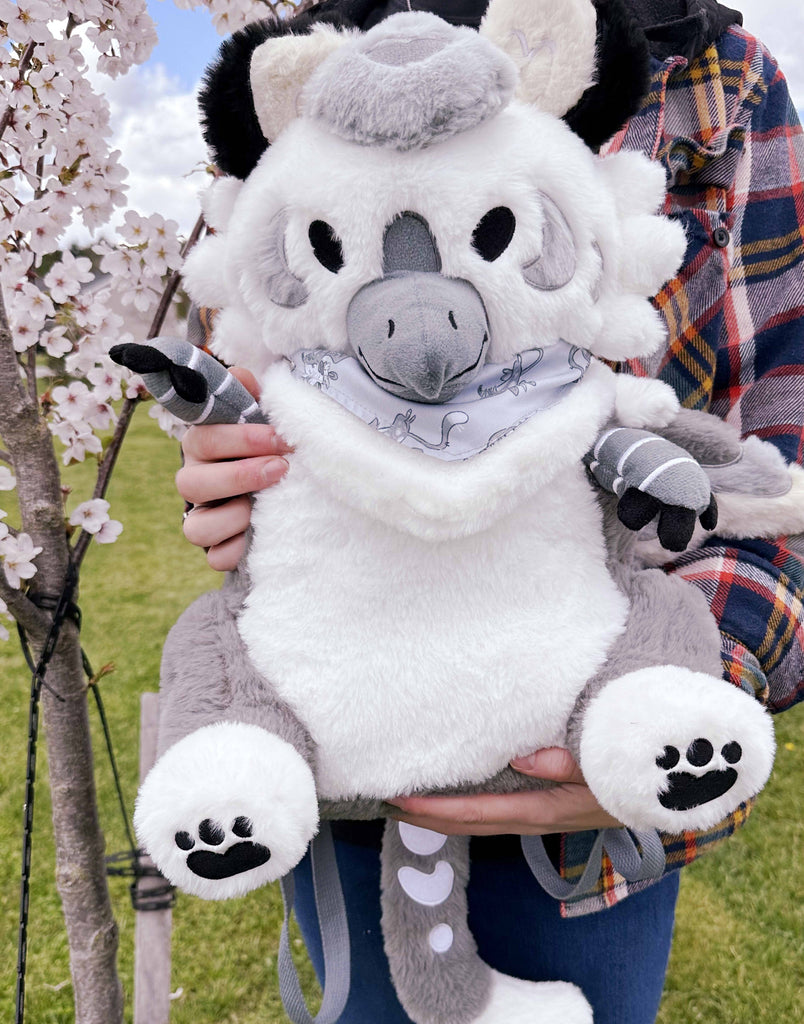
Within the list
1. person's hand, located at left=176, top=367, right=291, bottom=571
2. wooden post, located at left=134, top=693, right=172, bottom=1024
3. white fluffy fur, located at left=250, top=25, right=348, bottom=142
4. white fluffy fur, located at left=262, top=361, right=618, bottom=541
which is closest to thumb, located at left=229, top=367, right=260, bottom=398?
person's hand, located at left=176, top=367, right=291, bottom=571

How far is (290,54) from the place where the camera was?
2.02 feet

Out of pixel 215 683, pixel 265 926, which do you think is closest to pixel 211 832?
pixel 215 683

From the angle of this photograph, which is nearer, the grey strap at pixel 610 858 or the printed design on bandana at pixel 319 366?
the printed design on bandana at pixel 319 366

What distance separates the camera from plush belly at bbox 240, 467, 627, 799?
0.65m

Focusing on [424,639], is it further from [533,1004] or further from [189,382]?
[533,1004]

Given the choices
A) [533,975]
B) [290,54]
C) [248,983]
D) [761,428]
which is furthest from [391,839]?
[248,983]

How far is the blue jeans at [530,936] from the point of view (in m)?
0.89

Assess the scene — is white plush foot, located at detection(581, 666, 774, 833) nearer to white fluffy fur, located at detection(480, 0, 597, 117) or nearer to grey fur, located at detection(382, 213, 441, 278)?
grey fur, located at detection(382, 213, 441, 278)

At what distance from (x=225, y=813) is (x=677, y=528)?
39cm

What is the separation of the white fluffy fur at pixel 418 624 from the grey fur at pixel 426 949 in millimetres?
180

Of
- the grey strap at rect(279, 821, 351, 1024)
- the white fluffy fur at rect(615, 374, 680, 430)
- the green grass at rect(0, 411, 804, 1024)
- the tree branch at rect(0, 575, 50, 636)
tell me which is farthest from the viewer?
the green grass at rect(0, 411, 804, 1024)

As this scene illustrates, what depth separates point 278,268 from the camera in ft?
2.13

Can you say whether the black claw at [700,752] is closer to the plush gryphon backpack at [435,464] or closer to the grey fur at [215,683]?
the plush gryphon backpack at [435,464]

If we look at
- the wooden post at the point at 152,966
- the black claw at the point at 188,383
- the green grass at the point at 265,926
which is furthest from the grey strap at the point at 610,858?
the green grass at the point at 265,926
